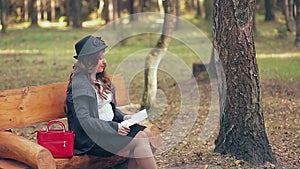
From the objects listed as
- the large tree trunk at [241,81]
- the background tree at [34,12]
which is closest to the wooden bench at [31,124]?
the large tree trunk at [241,81]

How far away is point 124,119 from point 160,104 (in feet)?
20.9

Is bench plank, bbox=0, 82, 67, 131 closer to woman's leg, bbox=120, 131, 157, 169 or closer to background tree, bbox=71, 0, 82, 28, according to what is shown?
woman's leg, bbox=120, 131, 157, 169

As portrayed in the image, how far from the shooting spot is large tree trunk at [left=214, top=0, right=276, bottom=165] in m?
7.67

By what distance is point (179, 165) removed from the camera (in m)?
7.98

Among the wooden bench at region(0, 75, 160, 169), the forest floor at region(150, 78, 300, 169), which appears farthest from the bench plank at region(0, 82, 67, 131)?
the forest floor at region(150, 78, 300, 169)

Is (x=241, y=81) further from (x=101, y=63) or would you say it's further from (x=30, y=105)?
(x=30, y=105)

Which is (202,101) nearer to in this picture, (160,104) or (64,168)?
(160,104)

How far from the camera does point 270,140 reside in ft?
32.2

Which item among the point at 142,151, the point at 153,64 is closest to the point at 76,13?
the point at 153,64

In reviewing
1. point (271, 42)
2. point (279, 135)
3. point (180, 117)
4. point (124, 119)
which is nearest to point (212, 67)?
point (180, 117)

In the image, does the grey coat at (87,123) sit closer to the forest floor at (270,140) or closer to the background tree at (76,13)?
the forest floor at (270,140)

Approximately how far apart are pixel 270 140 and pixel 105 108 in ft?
12.2

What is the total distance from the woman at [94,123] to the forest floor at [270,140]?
1.52m

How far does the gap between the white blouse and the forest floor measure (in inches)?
56.2
